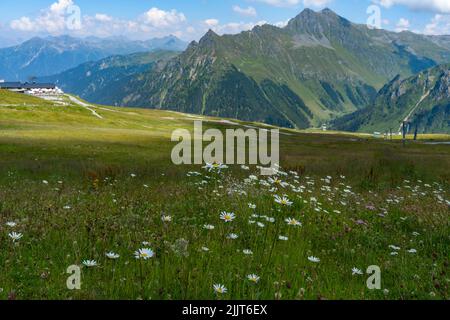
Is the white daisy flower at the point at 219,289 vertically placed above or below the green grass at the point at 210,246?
above

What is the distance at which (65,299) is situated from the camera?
451 centimetres

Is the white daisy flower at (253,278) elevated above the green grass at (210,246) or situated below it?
above

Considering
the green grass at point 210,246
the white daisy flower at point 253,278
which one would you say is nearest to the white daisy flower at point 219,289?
the green grass at point 210,246

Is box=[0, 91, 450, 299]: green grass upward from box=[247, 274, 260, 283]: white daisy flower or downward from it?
downward

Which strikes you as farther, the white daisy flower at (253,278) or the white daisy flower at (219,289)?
the white daisy flower at (253,278)

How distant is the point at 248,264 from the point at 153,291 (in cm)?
169

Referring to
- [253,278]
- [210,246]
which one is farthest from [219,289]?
[210,246]

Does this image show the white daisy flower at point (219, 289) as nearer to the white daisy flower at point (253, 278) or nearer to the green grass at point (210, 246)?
the green grass at point (210, 246)

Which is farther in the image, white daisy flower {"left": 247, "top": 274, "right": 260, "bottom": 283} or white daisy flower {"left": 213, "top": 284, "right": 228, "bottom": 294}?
white daisy flower {"left": 247, "top": 274, "right": 260, "bottom": 283}

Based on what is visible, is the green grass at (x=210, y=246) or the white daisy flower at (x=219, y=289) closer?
the white daisy flower at (x=219, y=289)

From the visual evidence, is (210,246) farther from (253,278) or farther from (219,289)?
(219,289)

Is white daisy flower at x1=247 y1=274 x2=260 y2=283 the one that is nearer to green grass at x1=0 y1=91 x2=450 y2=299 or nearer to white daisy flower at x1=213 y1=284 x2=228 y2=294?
green grass at x1=0 y1=91 x2=450 y2=299

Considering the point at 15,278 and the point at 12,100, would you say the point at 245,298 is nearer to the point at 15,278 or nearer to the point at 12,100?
the point at 15,278

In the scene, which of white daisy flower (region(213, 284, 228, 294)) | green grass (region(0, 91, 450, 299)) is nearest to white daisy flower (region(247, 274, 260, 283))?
green grass (region(0, 91, 450, 299))
